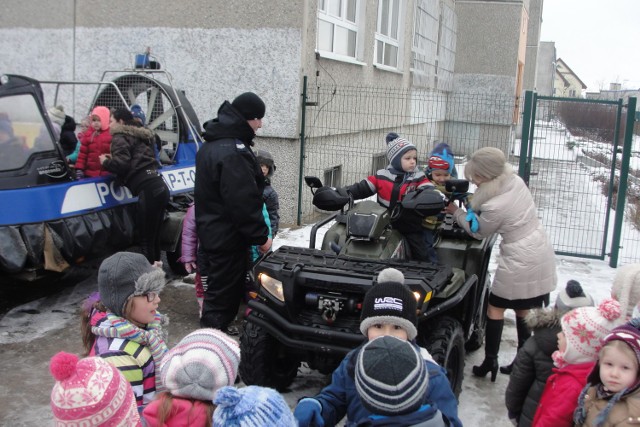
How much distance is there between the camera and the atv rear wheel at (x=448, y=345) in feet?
12.0

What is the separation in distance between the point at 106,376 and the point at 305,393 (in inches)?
102

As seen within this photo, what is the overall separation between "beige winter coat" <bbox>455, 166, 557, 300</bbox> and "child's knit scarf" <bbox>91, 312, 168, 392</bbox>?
2483 mm

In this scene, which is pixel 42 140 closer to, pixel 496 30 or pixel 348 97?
pixel 348 97

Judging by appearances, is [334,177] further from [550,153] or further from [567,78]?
[567,78]

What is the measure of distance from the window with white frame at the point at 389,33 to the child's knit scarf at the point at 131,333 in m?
10.7

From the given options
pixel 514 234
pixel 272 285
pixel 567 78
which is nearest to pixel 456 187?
pixel 514 234

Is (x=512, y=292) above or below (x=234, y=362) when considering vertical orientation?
below

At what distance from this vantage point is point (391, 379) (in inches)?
76.3

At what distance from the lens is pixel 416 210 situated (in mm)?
4195

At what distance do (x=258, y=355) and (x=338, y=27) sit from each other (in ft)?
26.2

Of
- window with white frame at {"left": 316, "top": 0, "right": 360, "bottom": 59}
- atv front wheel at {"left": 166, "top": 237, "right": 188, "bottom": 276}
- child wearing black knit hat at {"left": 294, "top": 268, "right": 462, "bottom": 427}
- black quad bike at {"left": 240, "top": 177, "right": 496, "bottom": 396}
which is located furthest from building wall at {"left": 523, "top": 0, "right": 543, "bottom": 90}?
child wearing black knit hat at {"left": 294, "top": 268, "right": 462, "bottom": 427}

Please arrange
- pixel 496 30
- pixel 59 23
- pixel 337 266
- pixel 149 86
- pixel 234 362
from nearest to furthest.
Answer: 1. pixel 234 362
2. pixel 337 266
3. pixel 149 86
4. pixel 59 23
5. pixel 496 30

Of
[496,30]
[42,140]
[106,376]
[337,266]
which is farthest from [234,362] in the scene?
[496,30]

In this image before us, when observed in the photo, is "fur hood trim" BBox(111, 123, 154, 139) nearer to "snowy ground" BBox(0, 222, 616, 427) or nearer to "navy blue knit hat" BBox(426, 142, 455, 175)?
"snowy ground" BBox(0, 222, 616, 427)
